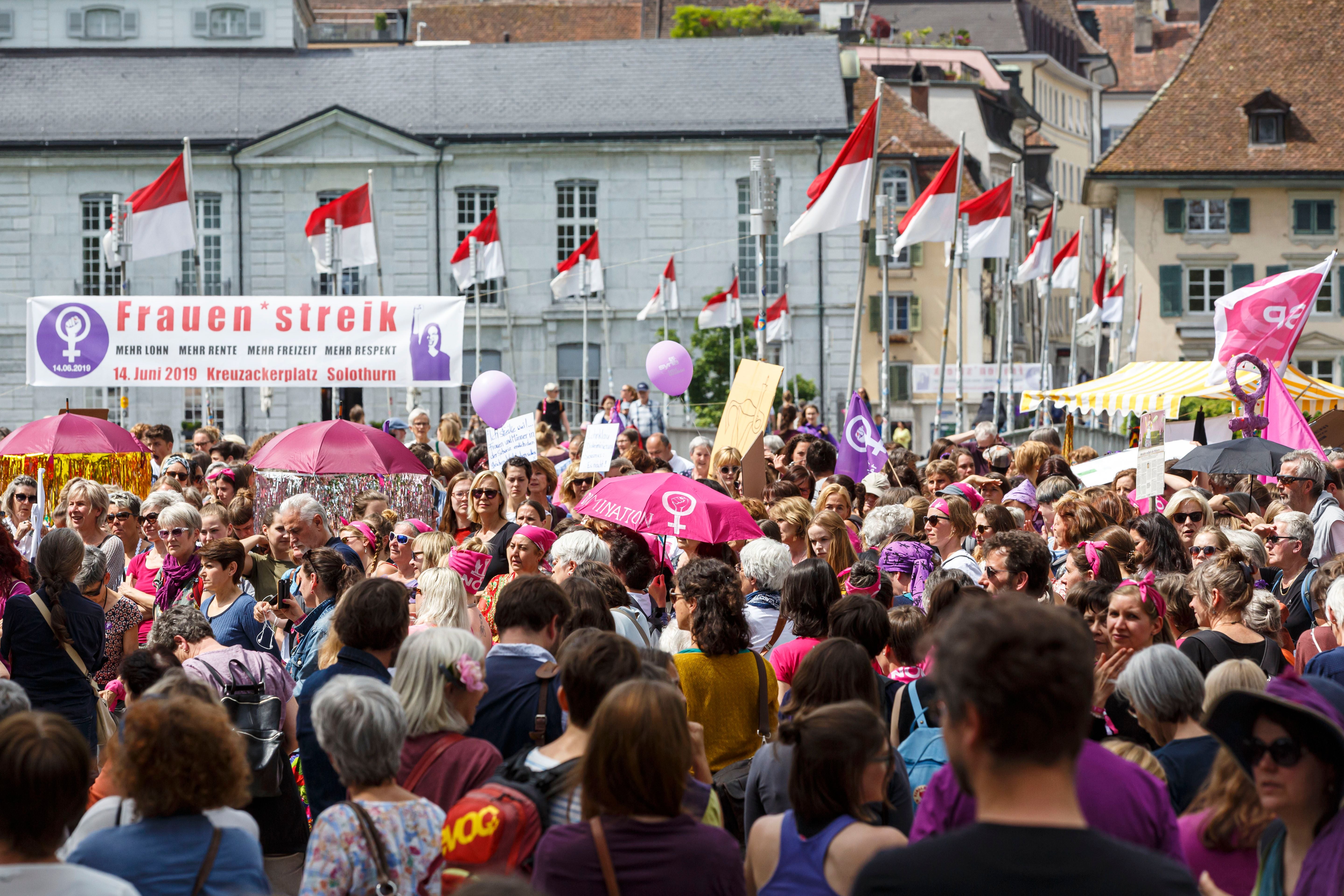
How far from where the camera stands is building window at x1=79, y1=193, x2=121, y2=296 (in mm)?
47031

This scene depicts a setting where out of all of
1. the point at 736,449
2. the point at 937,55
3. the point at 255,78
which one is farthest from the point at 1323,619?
the point at 937,55

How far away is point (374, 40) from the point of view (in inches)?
3182

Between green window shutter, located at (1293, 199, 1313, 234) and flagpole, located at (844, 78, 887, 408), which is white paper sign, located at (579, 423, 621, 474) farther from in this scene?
green window shutter, located at (1293, 199, 1313, 234)

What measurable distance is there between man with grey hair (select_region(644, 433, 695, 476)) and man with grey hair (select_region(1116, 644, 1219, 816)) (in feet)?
30.7

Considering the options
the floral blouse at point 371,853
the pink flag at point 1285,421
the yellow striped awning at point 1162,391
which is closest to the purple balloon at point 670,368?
the yellow striped awning at point 1162,391

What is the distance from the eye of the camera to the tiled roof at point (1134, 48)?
A: 97.7 meters

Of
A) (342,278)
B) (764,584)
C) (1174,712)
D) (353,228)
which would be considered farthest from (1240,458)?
(342,278)

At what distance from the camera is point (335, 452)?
1123 centimetres

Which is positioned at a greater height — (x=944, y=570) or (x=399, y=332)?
(x=399, y=332)

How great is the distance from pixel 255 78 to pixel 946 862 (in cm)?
4999

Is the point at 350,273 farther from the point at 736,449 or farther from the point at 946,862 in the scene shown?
the point at 946,862

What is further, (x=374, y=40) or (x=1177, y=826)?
(x=374, y=40)

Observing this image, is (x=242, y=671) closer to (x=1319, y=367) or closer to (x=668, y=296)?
(x=668, y=296)

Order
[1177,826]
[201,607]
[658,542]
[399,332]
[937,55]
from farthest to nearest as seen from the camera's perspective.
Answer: [937,55] → [399,332] → [658,542] → [201,607] → [1177,826]
